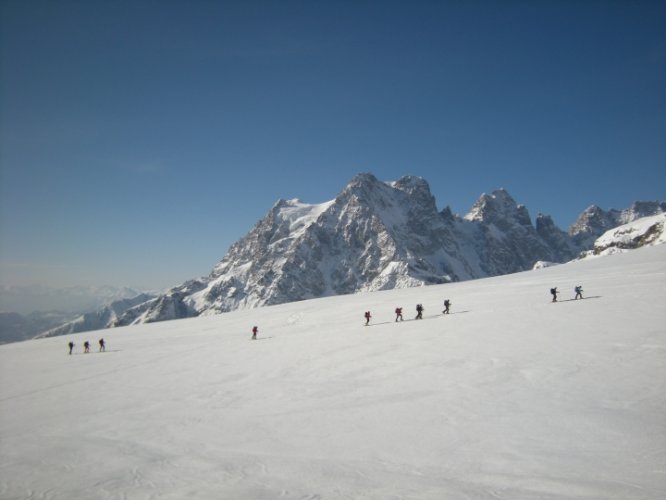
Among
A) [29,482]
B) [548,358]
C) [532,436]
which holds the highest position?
[548,358]

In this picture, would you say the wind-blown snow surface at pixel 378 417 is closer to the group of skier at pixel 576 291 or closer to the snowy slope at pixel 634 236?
the group of skier at pixel 576 291

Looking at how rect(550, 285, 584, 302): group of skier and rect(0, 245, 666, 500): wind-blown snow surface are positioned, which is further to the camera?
rect(550, 285, 584, 302): group of skier

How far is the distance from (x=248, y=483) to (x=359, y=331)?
16.9 metres

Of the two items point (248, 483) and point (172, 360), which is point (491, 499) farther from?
point (172, 360)

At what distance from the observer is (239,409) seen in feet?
41.3

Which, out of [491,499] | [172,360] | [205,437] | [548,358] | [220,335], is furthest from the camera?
[220,335]

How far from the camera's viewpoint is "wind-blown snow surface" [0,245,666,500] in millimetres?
7723

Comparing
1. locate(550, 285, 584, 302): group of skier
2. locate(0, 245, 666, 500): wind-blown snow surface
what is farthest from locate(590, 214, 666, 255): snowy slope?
locate(0, 245, 666, 500): wind-blown snow surface

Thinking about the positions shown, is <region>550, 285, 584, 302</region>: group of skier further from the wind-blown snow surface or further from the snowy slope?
the snowy slope

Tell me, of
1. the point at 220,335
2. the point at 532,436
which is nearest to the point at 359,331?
the point at 220,335

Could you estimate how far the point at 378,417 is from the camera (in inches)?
427

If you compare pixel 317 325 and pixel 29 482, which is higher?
pixel 317 325

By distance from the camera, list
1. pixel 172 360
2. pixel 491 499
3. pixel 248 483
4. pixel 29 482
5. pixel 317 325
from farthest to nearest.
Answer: pixel 317 325
pixel 172 360
pixel 29 482
pixel 248 483
pixel 491 499

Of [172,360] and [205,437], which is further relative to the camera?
[172,360]
